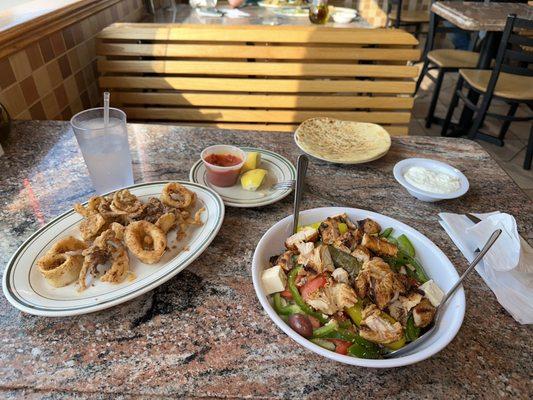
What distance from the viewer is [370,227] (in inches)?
31.8

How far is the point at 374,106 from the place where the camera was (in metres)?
2.13

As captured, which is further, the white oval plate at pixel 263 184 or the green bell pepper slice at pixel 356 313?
the white oval plate at pixel 263 184

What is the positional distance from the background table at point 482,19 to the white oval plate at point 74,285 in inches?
105

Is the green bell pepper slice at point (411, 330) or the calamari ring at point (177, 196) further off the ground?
the calamari ring at point (177, 196)

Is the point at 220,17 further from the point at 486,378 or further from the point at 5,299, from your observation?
the point at 486,378

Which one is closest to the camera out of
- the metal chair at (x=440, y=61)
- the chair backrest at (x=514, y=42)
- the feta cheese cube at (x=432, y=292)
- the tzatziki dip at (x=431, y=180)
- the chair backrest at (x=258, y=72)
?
the feta cheese cube at (x=432, y=292)

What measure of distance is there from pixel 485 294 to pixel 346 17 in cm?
258

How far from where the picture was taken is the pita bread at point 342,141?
1129 millimetres

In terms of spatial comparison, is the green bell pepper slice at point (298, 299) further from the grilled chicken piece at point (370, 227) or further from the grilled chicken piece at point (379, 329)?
the grilled chicken piece at point (370, 227)

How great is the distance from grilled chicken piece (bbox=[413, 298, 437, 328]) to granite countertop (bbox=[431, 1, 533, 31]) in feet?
8.71

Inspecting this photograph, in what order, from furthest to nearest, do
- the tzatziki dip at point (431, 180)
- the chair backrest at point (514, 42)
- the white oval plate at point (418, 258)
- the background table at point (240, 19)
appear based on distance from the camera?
1. the background table at point (240, 19)
2. the chair backrest at point (514, 42)
3. the tzatziki dip at point (431, 180)
4. the white oval plate at point (418, 258)

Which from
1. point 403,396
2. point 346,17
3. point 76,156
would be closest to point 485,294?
point 403,396

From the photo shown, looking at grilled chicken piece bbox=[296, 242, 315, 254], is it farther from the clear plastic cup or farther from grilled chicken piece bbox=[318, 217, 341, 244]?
the clear plastic cup

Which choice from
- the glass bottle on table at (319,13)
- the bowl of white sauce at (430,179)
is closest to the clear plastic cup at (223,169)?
the bowl of white sauce at (430,179)
